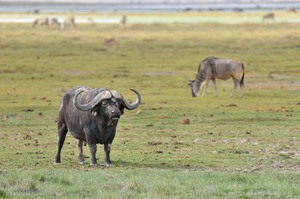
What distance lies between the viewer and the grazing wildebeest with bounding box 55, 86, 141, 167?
46.0ft

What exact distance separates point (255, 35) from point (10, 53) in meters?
17.0

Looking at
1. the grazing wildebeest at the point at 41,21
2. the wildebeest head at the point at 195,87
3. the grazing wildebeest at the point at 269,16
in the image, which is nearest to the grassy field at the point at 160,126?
the wildebeest head at the point at 195,87

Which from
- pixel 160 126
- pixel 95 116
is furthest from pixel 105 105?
pixel 160 126

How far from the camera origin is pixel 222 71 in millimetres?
28047

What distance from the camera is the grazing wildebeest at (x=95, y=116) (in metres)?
14.0

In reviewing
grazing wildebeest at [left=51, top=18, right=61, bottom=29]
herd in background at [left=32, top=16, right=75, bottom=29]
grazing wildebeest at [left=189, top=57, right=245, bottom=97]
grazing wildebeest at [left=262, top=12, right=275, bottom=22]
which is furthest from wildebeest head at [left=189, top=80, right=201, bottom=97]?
grazing wildebeest at [left=262, top=12, right=275, bottom=22]

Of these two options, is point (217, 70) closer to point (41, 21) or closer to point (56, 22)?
point (56, 22)

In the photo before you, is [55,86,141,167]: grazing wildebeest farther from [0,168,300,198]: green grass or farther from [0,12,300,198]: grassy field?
[0,168,300,198]: green grass

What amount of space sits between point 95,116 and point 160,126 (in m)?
5.52

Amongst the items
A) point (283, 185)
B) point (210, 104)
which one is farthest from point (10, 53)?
point (283, 185)

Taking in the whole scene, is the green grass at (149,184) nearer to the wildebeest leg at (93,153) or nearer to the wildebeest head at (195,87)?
the wildebeest leg at (93,153)

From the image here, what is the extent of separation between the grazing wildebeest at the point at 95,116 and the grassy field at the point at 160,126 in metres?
0.39

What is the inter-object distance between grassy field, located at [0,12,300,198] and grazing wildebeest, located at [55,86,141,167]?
39cm

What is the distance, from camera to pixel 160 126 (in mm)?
19594
